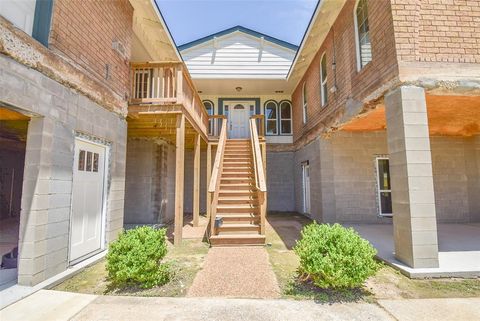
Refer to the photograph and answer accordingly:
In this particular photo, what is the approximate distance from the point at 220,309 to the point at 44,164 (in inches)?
127

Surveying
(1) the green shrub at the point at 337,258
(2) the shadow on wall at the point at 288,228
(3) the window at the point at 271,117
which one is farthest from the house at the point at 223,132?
(3) the window at the point at 271,117

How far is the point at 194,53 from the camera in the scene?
39.3 ft

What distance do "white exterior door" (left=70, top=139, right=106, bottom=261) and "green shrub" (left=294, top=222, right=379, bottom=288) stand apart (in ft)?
13.0

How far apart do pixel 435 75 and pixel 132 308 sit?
583 cm

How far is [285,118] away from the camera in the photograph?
1316 cm

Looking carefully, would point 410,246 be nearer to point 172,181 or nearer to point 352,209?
point 352,209

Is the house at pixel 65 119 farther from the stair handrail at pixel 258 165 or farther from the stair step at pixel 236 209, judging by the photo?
the stair handrail at pixel 258 165

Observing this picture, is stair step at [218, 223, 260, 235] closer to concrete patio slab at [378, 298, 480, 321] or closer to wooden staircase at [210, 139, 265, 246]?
wooden staircase at [210, 139, 265, 246]

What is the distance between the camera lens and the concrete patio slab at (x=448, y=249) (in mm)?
3898

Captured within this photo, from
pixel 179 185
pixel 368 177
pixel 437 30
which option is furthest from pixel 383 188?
pixel 179 185

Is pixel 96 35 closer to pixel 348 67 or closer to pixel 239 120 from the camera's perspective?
pixel 348 67

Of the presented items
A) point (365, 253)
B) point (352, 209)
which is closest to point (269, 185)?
point (352, 209)

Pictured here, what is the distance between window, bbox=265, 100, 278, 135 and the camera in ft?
42.9

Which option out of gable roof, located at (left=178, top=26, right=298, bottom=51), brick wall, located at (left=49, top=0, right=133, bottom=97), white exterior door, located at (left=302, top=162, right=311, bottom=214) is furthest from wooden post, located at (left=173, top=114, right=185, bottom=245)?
gable roof, located at (left=178, top=26, right=298, bottom=51)
